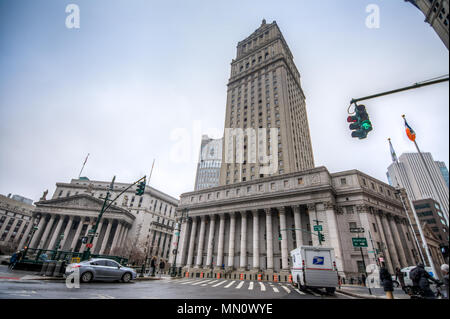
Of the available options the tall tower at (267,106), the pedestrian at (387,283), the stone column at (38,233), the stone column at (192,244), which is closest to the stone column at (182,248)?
the stone column at (192,244)

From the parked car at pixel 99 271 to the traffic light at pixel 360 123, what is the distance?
640 inches

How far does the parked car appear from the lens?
12540mm

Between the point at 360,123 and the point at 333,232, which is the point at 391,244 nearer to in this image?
the point at 333,232

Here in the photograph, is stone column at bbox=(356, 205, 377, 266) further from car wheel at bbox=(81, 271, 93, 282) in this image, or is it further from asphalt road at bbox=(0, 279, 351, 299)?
car wheel at bbox=(81, 271, 93, 282)

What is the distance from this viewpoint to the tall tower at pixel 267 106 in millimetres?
55312

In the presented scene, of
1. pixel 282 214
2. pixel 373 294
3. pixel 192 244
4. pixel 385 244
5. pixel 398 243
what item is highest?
pixel 282 214

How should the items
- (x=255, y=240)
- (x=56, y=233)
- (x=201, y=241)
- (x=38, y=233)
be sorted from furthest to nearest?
(x=38, y=233), (x=56, y=233), (x=201, y=241), (x=255, y=240)

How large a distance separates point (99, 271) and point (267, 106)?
5912 cm

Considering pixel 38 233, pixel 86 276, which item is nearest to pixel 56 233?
pixel 38 233

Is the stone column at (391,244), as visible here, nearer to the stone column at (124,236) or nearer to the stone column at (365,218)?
the stone column at (365,218)

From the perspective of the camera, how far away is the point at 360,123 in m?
8.21
